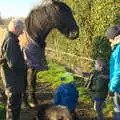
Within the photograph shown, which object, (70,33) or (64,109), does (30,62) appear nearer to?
(70,33)

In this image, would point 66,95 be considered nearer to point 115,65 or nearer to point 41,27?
point 115,65

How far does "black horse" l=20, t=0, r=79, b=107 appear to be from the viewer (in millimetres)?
8523

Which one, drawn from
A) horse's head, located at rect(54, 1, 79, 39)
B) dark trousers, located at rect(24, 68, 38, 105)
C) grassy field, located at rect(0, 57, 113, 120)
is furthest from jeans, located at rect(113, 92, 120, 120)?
dark trousers, located at rect(24, 68, 38, 105)

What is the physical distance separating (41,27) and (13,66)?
6.54 ft

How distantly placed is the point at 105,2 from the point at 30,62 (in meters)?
2.88

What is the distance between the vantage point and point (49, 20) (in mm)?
8688

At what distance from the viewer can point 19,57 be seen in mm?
6867

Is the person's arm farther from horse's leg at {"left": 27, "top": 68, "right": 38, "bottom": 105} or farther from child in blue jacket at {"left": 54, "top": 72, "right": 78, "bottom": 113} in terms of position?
horse's leg at {"left": 27, "top": 68, "right": 38, "bottom": 105}

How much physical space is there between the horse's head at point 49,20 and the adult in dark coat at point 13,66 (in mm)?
1583

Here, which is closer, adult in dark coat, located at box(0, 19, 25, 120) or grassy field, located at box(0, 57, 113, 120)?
adult in dark coat, located at box(0, 19, 25, 120)

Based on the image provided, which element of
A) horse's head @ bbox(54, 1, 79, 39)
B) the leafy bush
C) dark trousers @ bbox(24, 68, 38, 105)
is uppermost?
horse's head @ bbox(54, 1, 79, 39)

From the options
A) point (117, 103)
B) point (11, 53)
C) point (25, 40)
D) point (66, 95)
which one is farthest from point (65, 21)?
point (117, 103)

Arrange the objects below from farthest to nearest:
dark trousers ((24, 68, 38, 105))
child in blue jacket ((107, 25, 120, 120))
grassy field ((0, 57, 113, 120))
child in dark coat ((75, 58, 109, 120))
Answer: dark trousers ((24, 68, 38, 105))
grassy field ((0, 57, 113, 120))
child in dark coat ((75, 58, 109, 120))
child in blue jacket ((107, 25, 120, 120))

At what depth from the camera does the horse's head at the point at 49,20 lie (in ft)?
28.1
